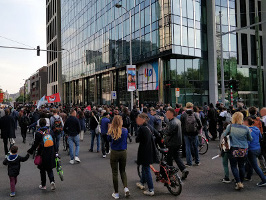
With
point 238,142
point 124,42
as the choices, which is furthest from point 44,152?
point 124,42

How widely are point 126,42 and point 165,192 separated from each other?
31496 millimetres

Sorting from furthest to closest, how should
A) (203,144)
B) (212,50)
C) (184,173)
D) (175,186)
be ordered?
(212,50)
(203,144)
(184,173)
(175,186)

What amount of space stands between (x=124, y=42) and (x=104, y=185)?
3146 cm

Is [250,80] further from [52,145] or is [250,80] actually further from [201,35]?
[52,145]

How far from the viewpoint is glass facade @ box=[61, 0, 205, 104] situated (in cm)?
2823

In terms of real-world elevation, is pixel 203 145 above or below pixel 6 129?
below

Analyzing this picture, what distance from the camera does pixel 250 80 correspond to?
3697 centimetres

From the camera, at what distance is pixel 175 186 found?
553cm

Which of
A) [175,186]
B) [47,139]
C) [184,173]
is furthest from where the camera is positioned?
[184,173]

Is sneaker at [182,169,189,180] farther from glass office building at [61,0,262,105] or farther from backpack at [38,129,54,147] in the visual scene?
glass office building at [61,0,262,105]

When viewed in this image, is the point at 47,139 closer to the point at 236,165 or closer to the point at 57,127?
the point at 57,127

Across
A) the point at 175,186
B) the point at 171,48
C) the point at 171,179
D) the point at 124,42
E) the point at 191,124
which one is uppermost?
the point at 124,42

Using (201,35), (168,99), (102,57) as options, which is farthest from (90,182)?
(102,57)

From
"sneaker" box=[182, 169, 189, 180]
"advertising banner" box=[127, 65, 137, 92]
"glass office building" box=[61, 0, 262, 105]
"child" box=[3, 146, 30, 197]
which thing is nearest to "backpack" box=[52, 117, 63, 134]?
"child" box=[3, 146, 30, 197]
